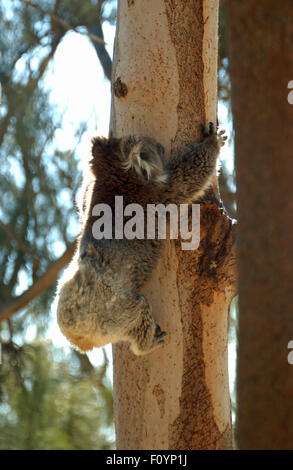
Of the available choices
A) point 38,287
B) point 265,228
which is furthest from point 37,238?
point 265,228

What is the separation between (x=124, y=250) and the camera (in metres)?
2.30

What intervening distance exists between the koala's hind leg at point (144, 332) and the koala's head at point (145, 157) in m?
0.49

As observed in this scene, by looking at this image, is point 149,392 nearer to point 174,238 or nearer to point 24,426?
point 174,238

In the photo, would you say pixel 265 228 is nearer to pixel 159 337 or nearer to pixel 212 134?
pixel 159 337

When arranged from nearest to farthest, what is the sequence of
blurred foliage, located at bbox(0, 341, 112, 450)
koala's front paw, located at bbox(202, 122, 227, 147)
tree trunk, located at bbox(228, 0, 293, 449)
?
1. tree trunk, located at bbox(228, 0, 293, 449)
2. koala's front paw, located at bbox(202, 122, 227, 147)
3. blurred foliage, located at bbox(0, 341, 112, 450)

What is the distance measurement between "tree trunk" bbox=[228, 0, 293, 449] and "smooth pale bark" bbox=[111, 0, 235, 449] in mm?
1194

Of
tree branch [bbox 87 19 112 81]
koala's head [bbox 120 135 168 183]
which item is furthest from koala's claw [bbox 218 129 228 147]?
tree branch [bbox 87 19 112 81]

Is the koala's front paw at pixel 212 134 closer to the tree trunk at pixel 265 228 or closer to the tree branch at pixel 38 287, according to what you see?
the tree trunk at pixel 265 228

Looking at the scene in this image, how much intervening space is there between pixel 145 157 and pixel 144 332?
0.67 metres

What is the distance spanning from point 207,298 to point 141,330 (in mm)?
296

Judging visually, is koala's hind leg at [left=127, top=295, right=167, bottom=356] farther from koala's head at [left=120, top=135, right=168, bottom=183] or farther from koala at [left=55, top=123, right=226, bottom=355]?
koala's head at [left=120, top=135, right=168, bottom=183]

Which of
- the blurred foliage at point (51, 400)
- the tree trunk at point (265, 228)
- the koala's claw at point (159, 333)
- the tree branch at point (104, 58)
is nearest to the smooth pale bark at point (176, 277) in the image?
the koala's claw at point (159, 333)

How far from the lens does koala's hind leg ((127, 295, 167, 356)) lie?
2160 mm

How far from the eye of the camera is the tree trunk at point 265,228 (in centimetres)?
98
